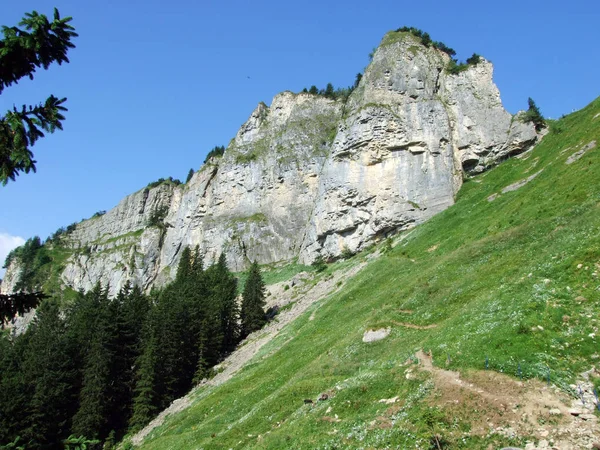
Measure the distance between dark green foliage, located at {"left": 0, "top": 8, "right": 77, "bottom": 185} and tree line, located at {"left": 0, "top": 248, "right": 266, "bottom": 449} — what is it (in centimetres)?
4189

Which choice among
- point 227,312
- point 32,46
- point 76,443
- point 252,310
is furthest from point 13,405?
point 32,46

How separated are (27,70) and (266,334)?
2351 inches

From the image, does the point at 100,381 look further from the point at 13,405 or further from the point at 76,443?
the point at 76,443

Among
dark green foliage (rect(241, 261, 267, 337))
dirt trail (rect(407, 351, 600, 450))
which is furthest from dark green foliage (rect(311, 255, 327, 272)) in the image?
dirt trail (rect(407, 351, 600, 450))

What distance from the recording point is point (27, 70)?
37.6 ft

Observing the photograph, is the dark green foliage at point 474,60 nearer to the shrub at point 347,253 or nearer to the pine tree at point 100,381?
the shrub at point 347,253

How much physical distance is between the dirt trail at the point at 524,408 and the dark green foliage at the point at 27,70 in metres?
17.7

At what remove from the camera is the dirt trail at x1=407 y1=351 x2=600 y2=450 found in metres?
15.4

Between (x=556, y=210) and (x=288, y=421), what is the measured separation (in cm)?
3315

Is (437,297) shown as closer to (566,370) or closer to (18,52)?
(566,370)

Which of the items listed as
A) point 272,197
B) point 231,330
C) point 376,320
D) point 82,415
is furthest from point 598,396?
point 272,197

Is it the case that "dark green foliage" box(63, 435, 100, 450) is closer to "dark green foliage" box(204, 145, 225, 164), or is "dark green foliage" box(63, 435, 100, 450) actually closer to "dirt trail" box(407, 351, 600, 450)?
"dirt trail" box(407, 351, 600, 450)

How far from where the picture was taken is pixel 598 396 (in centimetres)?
1673

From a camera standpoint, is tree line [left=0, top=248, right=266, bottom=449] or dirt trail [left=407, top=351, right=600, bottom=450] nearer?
dirt trail [left=407, top=351, right=600, bottom=450]
